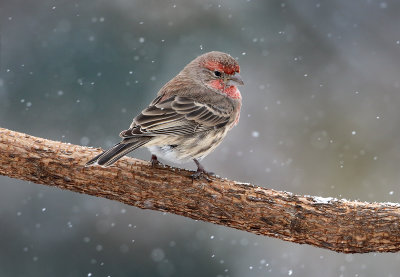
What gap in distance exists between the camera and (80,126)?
8758mm

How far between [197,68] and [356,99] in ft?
17.1

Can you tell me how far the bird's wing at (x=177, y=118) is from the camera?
537cm

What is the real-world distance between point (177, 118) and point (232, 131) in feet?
13.8

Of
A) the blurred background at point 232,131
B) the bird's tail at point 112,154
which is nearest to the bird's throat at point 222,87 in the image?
the bird's tail at point 112,154

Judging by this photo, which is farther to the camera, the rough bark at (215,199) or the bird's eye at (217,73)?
the bird's eye at (217,73)

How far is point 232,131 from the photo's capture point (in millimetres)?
9820

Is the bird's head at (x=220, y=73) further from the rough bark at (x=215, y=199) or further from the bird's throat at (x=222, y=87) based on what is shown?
the rough bark at (x=215, y=199)

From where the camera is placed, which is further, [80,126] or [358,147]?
[358,147]

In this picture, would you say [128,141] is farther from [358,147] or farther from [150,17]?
[358,147]

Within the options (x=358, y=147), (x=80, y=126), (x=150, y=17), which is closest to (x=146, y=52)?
(x=150, y=17)

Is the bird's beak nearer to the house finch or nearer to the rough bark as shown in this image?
the house finch

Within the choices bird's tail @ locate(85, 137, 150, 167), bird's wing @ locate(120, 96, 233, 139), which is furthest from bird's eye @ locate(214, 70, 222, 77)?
bird's tail @ locate(85, 137, 150, 167)

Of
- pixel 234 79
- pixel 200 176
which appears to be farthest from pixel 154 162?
pixel 234 79

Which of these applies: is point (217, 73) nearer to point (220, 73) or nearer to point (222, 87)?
point (220, 73)
